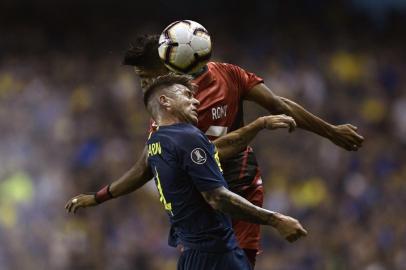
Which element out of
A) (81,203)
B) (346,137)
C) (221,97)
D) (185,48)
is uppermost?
(185,48)

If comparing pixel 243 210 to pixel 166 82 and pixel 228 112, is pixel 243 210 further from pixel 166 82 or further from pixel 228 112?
pixel 228 112

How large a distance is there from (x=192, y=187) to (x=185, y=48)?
1041 mm

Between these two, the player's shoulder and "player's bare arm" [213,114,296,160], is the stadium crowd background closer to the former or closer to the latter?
"player's bare arm" [213,114,296,160]

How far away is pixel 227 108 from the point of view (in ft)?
21.5

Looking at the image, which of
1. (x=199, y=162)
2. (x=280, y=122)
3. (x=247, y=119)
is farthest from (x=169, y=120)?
(x=247, y=119)

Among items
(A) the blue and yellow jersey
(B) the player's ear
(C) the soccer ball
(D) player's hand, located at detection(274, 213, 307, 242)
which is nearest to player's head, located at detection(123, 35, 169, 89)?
(C) the soccer ball

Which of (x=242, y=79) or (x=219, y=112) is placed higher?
(x=242, y=79)

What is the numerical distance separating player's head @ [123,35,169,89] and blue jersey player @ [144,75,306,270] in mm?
629

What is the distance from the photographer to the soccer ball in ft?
20.7

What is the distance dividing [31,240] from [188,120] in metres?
8.01

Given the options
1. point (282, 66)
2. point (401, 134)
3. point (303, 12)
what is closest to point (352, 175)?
point (401, 134)

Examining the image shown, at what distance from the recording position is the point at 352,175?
12.9 meters

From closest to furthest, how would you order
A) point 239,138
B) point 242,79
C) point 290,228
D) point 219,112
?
1. point 290,228
2. point 239,138
3. point 219,112
4. point 242,79

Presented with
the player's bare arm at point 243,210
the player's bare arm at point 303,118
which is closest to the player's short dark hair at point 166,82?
the player's bare arm at point 243,210
